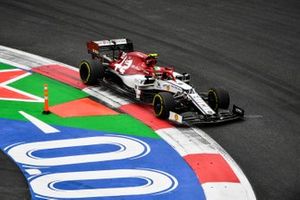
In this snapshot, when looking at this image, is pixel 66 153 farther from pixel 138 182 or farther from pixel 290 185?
pixel 290 185

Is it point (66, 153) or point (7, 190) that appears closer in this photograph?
point (7, 190)

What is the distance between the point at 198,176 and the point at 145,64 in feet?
18.5

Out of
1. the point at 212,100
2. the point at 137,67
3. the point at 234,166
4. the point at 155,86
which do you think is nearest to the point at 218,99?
the point at 212,100

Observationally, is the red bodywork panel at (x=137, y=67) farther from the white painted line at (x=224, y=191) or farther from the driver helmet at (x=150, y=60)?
the white painted line at (x=224, y=191)

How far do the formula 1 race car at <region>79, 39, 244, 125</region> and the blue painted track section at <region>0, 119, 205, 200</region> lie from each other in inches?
63.3

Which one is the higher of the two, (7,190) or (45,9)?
(45,9)

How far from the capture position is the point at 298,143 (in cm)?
1791

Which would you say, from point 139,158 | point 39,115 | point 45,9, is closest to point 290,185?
point 139,158

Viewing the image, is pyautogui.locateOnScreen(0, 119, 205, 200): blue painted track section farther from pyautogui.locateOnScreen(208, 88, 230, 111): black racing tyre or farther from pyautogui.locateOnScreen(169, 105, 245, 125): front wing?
pyautogui.locateOnScreen(208, 88, 230, 111): black racing tyre

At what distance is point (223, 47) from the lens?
26.1 m

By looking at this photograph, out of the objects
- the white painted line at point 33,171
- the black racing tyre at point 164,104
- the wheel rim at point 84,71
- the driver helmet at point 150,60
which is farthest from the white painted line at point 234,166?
the white painted line at point 33,171

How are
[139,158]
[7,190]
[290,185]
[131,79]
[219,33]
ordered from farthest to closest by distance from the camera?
[219,33] → [131,79] → [139,158] → [290,185] → [7,190]

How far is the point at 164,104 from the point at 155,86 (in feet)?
4.44

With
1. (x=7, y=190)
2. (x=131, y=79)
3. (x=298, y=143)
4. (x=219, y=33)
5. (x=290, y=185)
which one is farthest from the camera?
(x=219, y=33)
